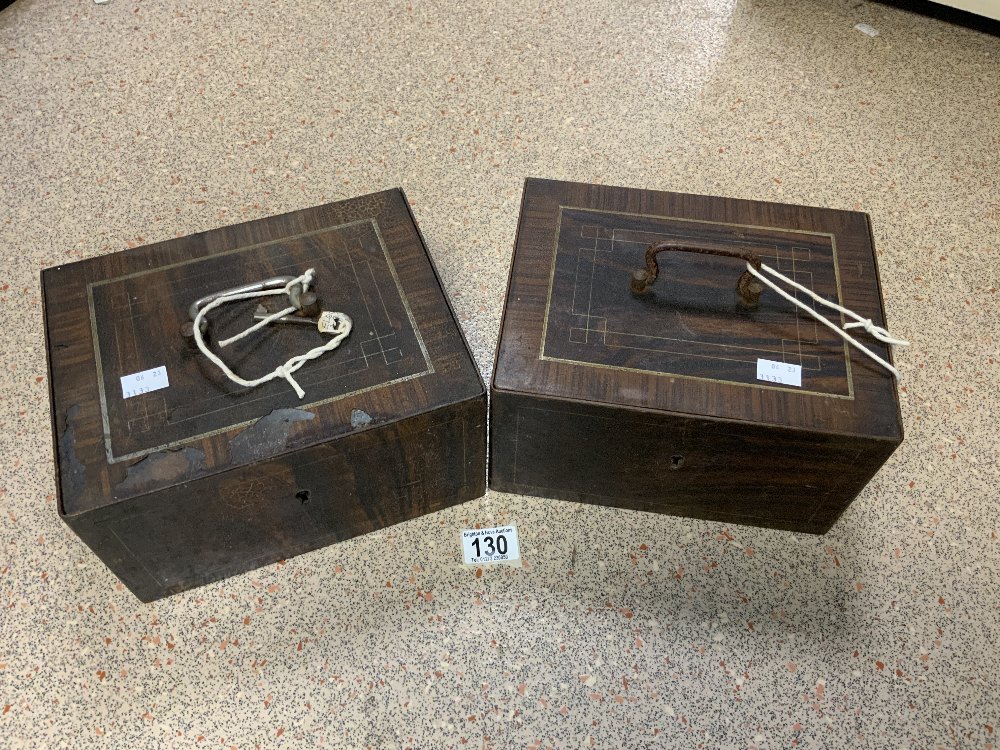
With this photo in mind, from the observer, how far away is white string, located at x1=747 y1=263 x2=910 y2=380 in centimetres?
88

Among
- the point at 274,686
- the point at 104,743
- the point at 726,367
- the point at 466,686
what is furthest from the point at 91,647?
the point at 726,367

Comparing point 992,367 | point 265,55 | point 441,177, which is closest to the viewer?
point 992,367

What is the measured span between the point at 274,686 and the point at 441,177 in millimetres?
976

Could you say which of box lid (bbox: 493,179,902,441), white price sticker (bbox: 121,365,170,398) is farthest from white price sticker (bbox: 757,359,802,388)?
white price sticker (bbox: 121,365,170,398)

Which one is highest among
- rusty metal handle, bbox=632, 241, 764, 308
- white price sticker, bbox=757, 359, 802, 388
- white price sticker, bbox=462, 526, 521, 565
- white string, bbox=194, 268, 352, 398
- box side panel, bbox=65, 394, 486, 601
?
rusty metal handle, bbox=632, 241, 764, 308

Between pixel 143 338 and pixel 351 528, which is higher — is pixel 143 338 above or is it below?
above

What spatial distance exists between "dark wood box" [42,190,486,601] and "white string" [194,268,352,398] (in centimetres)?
1

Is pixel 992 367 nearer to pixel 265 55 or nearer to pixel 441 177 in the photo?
pixel 441 177

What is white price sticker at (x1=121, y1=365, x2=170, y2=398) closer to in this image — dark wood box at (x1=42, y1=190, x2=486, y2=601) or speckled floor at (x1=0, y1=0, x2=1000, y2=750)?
dark wood box at (x1=42, y1=190, x2=486, y2=601)

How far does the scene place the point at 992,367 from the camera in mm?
1254

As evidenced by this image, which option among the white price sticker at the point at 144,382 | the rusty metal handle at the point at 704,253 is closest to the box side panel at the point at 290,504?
the white price sticker at the point at 144,382

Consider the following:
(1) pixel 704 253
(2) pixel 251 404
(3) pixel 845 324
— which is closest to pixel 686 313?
(1) pixel 704 253

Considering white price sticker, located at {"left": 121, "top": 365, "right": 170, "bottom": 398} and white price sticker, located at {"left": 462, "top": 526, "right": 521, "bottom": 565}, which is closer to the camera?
white price sticker, located at {"left": 121, "top": 365, "right": 170, "bottom": 398}

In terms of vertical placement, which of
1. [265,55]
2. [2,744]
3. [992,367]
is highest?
[265,55]
